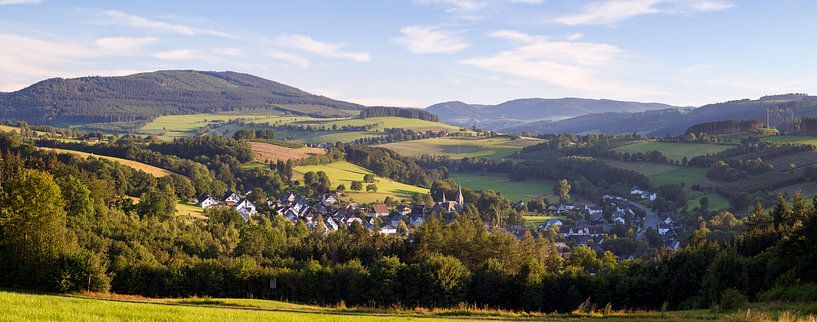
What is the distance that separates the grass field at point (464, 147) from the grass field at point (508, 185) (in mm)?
16359

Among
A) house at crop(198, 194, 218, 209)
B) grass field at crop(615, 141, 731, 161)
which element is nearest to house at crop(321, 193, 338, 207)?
house at crop(198, 194, 218, 209)

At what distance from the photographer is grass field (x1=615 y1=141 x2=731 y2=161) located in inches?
4464

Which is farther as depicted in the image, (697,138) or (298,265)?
(697,138)

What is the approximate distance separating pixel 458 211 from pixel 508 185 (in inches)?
1125

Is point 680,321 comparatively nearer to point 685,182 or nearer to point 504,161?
point 685,182

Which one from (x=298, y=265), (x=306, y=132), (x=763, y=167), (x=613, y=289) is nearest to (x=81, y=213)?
(x=298, y=265)

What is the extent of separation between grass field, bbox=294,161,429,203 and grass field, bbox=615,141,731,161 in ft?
140

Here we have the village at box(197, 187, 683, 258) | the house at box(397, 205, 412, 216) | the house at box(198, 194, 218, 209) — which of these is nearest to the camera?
the village at box(197, 187, 683, 258)

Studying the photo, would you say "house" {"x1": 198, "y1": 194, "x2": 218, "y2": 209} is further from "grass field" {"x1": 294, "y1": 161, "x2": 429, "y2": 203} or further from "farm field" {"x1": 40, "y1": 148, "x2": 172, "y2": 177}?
"grass field" {"x1": 294, "y1": 161, "x2": 429, "y2": 203}

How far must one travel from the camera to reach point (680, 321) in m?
18.9

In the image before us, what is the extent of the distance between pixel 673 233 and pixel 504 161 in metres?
59.7

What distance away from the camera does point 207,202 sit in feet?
251

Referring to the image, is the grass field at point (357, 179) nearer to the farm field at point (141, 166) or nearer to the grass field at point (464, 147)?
the farm field at point (141, 166)

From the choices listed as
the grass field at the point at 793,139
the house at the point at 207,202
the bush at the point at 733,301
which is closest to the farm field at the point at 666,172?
the grass field at the point at 793,139
